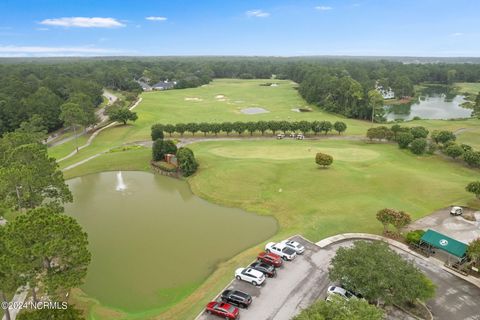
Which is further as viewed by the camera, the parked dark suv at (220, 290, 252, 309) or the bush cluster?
the bush cluster

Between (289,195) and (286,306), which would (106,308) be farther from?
(289,195)

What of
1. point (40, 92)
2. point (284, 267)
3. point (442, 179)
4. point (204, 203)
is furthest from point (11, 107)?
point (442, 179)

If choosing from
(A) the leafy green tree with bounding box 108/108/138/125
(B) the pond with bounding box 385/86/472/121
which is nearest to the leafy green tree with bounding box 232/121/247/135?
(A) the leafy green tree with bounding box 108/108/138/125

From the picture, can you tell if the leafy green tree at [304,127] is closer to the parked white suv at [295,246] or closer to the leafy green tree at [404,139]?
the leafy green tree at [404,139]

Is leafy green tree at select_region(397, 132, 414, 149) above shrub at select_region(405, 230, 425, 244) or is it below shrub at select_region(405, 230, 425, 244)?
above

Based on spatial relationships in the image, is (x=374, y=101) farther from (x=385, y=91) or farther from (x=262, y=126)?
(x=385, y=91)

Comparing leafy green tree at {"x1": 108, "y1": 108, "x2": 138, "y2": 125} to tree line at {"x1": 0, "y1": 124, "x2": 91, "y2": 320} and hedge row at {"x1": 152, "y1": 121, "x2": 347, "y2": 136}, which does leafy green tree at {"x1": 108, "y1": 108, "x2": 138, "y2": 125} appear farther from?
tree line at {"x1": 0, "y1": 124, "x2": 91, "y2": 320}

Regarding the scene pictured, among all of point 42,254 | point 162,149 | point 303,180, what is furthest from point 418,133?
point 42,254
